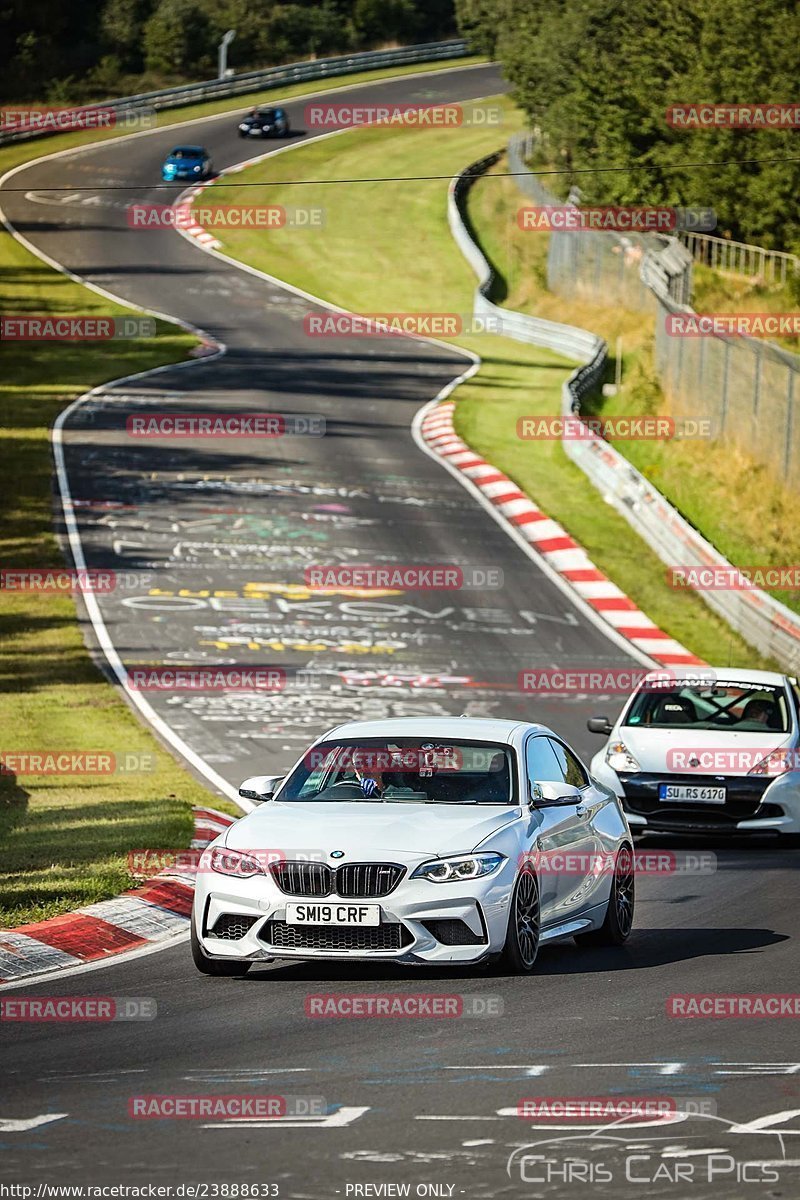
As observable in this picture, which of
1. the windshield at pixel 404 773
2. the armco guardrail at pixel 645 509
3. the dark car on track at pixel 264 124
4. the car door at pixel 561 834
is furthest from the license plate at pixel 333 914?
the dark car on track at pixel 264 124

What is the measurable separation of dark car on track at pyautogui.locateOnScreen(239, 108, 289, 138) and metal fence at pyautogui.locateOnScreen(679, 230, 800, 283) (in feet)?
112

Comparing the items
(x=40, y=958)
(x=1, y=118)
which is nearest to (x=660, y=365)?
(x=40, y=958)

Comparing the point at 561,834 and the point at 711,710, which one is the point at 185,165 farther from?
the point at 561,834

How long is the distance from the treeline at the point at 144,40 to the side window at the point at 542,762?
88612mm

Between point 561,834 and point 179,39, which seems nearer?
point 561,834

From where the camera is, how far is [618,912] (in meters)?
12.2

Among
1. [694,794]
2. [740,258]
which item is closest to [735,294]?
[740,258]

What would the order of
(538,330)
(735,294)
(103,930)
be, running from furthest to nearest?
(538,330), (735,294), (103,930)

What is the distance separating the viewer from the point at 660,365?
44.1 m

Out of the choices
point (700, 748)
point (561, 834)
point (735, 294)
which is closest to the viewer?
point (561, 834)

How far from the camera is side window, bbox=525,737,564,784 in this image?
11680 mm

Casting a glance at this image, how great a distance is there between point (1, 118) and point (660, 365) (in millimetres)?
54087

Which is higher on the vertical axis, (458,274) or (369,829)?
(458,274)

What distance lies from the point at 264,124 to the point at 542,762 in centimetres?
7802
